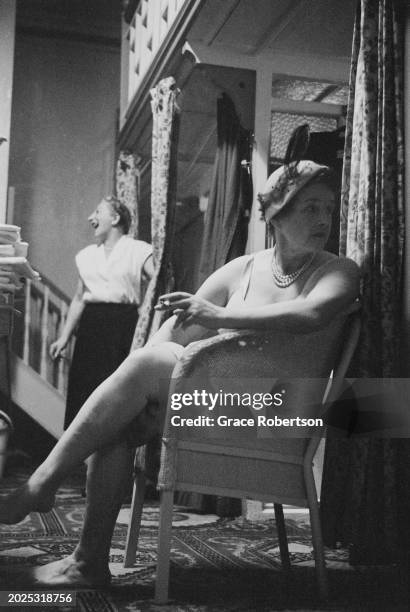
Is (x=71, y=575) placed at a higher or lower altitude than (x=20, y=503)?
lower

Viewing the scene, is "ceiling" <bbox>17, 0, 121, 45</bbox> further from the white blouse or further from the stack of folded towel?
the stack of folded towel

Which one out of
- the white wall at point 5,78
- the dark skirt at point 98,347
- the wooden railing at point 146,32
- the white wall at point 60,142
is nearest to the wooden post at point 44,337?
the white wall at point 60,142

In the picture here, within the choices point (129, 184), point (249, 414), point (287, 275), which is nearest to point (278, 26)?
point (287, 275)

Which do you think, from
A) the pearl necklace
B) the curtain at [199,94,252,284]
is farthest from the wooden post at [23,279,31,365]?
the pearl necklace

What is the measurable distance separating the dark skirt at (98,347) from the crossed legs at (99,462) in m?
2.04

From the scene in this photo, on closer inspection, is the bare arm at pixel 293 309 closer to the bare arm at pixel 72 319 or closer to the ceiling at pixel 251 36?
the ceiling at pixel 251 36

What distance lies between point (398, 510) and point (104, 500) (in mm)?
792

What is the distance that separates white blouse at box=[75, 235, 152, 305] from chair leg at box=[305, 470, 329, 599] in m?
2.25

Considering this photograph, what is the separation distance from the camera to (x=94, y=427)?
159cm

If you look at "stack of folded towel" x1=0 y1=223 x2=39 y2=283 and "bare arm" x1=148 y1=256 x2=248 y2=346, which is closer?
"stack of folded towel" x1=0 y1=223 x2=39 y2=283

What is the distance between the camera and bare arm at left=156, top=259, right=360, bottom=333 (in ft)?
5.29

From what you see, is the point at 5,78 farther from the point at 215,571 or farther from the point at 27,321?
the point at 215,571

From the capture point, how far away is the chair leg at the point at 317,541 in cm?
160

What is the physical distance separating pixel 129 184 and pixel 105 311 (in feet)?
4.23
